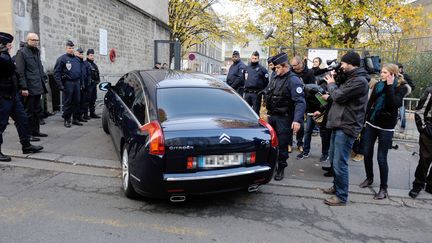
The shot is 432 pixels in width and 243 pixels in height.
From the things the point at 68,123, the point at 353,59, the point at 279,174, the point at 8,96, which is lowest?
the point at 279,174

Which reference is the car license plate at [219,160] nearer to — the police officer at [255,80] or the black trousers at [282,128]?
the black trousers at [282,128]

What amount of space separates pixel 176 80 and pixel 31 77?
359 cm

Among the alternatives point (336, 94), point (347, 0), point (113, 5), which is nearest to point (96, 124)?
point (336, 94)

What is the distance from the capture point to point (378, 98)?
4.83 m

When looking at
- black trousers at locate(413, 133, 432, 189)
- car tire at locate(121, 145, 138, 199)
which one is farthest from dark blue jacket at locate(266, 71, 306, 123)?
car tire at locate(121, 145, 138, 199)

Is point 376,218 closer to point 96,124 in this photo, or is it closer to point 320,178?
→ point 320,178

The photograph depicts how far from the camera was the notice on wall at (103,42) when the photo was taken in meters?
13.5

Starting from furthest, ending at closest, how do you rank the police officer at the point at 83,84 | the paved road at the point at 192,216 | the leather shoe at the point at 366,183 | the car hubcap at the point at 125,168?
the police officer at the point at 83,84 → the leather shoe at the point at 366,183 → the car hubcap at the point at 125,168 → the paved road at the point at 192,216

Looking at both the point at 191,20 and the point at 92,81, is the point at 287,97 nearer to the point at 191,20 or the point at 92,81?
the point at 92,81

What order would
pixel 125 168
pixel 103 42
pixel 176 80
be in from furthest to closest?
pixel 103 42
pixel 176 80
pixel 125 168

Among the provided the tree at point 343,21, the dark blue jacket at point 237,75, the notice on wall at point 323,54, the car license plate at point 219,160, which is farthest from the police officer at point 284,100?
the tree at point 343,21

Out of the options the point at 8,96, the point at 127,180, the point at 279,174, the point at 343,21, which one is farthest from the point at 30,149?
the point at 343,21

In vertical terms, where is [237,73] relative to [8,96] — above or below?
above

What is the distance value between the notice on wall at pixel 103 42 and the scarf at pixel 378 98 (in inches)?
434
